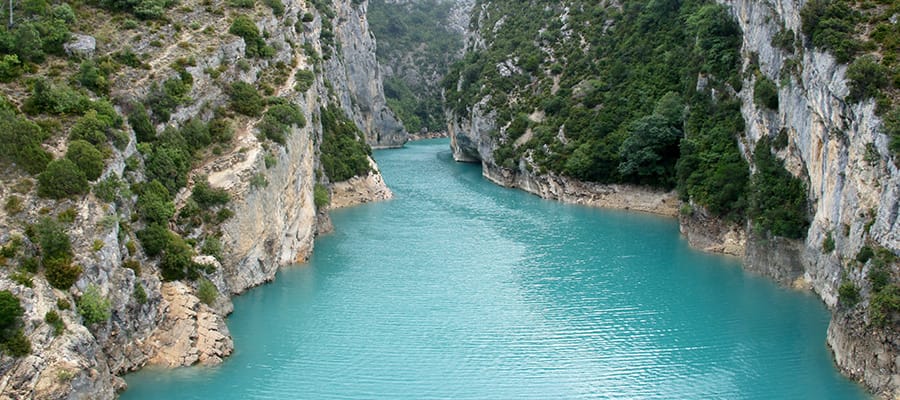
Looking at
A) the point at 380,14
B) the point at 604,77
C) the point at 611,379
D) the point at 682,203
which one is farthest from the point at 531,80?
the point at 380,14

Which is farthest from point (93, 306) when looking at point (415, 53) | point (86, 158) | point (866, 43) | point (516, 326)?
point (415, 53)

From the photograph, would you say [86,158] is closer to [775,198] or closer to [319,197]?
[319,197]

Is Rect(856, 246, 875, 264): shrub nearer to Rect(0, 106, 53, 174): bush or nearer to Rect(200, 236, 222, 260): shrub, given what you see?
Rect(200, 236, 222, 260): shrub

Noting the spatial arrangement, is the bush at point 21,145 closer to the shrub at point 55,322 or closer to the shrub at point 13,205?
the shrub at point 13,205

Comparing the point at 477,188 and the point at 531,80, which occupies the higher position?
the point at 531,80

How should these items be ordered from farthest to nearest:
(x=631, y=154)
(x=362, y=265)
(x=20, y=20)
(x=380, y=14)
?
(x=380, y=14) < (x=631, y=154) < (x=362, y=265) < (x=20, y=20)

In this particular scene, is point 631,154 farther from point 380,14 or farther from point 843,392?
point 380,14

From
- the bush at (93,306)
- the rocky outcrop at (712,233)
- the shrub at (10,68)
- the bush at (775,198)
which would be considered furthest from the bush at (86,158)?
the rocky outcrop at (712,233)
